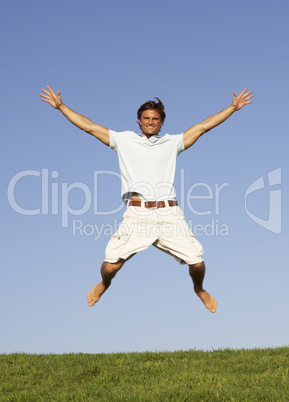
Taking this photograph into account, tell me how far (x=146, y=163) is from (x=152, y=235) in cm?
120

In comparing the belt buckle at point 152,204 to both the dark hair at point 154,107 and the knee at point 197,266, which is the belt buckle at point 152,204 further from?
the dark hair at point 154,107

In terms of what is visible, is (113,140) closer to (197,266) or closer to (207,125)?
(207,125)

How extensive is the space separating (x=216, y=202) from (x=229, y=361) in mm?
3413

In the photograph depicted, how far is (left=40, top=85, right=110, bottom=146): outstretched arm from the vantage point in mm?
8938

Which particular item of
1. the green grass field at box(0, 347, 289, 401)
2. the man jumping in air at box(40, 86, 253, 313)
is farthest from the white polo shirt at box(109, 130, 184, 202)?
the green grass field at box(0, 347, 289, 401)

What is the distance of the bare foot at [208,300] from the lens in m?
9.52

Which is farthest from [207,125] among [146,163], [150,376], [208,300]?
[150,376]

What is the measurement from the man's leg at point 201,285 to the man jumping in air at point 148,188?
0.02 metres

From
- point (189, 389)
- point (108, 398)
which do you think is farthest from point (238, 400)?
point (108, 398)

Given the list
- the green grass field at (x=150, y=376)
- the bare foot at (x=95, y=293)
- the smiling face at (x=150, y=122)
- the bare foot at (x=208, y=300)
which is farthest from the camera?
the bare foot at (x=208, y=300)

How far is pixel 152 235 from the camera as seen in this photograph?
8578 mm

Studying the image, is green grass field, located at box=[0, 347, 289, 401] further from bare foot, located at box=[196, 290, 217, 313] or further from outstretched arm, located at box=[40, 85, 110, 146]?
outstretched arm, located at box=[40, 85, 110, 146]

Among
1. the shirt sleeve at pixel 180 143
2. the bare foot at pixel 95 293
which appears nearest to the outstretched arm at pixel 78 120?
the shirt sleeve at pixel 180 143

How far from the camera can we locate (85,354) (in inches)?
446
